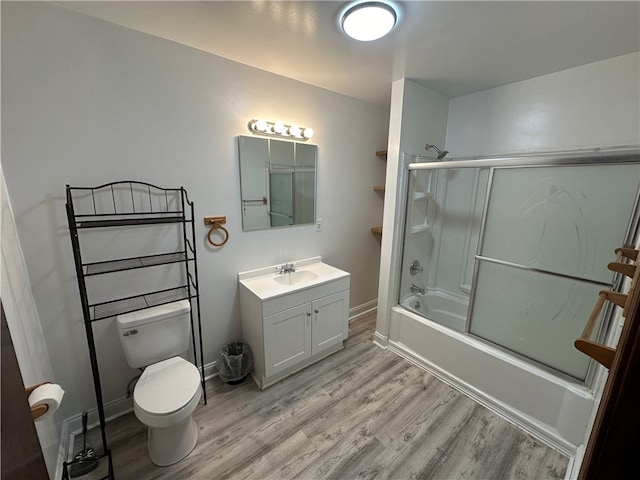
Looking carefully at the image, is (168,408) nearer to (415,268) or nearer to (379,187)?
(415,268)

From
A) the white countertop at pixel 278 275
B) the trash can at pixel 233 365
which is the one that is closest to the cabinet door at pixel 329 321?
the white countertop at pixel 278 275

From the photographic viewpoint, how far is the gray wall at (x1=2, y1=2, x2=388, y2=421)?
1.31 metres

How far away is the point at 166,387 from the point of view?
4.89ft

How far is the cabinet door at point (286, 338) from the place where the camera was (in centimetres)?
194

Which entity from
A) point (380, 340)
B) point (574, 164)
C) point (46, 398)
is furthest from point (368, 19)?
point (380, 340)

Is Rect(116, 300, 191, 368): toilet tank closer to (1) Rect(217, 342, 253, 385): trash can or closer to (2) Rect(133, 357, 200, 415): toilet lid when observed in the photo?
(2) Rect(133, 357, 200, 415): toilet lid

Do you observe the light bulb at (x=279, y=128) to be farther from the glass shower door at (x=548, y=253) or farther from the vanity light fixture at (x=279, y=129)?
the glass shower door at (x=548, y=253)

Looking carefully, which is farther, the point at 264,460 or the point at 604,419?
the point at 264,460

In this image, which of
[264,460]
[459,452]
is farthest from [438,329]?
[264,460]

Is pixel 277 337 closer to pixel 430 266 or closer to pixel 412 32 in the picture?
pixel 430 266

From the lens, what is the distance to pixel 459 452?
1.57 metres

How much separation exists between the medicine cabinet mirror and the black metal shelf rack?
503 millimetres

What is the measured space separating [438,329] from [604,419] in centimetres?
176

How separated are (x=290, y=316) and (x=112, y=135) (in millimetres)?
1654
